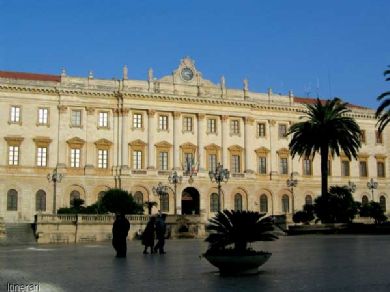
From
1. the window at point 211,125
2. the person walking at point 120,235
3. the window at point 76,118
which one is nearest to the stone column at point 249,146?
the window at point 211,125

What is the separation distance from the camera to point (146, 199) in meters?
54.7

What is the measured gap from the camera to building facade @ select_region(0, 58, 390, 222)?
51844 millimetres

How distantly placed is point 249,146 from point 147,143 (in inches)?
413

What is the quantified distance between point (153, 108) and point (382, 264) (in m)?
42.1

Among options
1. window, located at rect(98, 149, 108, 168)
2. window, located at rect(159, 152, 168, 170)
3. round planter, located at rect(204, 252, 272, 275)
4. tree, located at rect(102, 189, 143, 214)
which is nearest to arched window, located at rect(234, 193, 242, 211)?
window, located at rect(159, 152, 168, 170)

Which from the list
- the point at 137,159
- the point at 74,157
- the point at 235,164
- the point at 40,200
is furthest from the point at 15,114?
the point at 235,164

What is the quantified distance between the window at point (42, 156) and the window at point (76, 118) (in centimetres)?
347

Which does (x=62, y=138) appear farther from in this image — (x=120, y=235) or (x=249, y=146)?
(x=120, y=235)

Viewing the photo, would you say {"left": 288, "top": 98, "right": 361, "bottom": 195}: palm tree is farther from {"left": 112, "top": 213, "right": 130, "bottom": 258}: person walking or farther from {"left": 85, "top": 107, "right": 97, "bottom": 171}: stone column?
{"left": 112, "top": 213, "right": 130, "bottom": 258}: person walking

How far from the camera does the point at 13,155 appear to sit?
51.5 metres

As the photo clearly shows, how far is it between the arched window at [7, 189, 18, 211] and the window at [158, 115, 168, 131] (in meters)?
14.5

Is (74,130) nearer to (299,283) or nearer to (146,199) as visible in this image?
(146,199)

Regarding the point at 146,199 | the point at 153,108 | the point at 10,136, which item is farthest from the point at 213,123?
the point at 10,136

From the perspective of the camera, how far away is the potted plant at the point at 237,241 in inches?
521
